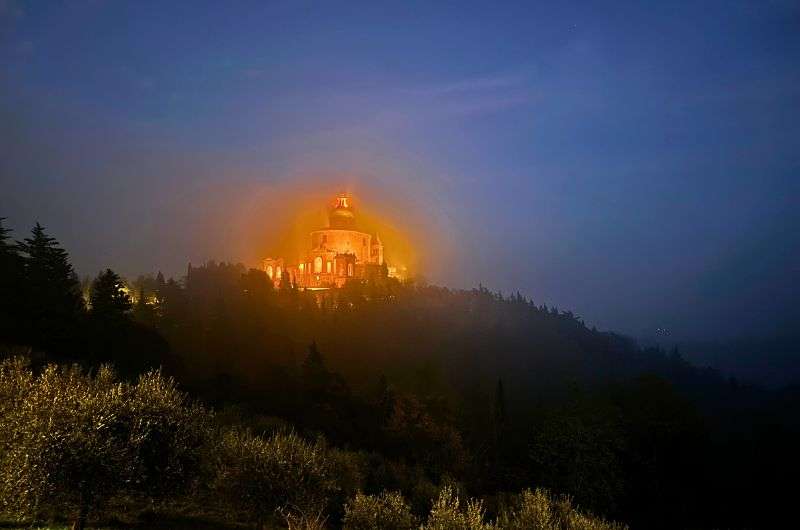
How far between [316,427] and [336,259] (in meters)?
78.2

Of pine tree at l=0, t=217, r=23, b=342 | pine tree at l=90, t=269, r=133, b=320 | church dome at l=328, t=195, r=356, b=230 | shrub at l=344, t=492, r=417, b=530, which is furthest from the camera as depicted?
church dome at l=328, t=195, r=356, b=230

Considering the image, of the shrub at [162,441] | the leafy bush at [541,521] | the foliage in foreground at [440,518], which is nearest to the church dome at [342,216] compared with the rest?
the shrub at [162,441]

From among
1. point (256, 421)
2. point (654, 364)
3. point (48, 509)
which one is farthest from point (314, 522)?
point (654, 364)

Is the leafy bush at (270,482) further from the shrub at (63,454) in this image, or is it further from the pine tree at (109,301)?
the pine tree at (109,301)

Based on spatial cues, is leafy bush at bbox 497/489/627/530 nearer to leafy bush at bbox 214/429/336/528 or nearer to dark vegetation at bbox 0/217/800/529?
dark vegetation at bbox 0/217/800/529

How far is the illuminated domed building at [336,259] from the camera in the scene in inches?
4510

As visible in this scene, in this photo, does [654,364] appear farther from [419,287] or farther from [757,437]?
[757,437]

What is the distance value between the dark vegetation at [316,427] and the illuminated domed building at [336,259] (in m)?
5.74

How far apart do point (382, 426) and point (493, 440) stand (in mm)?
12344

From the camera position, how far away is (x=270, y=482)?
57.9 feet

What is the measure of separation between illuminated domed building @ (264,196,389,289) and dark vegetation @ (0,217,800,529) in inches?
226

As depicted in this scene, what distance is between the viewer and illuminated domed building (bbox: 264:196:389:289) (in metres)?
A: 115

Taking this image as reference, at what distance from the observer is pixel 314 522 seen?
1633cm

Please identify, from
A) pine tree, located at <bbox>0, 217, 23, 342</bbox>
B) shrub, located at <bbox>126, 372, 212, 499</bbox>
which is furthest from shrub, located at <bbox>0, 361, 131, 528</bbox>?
pine tree, located at <bbox>0, 217, 23, 342</bbox>
